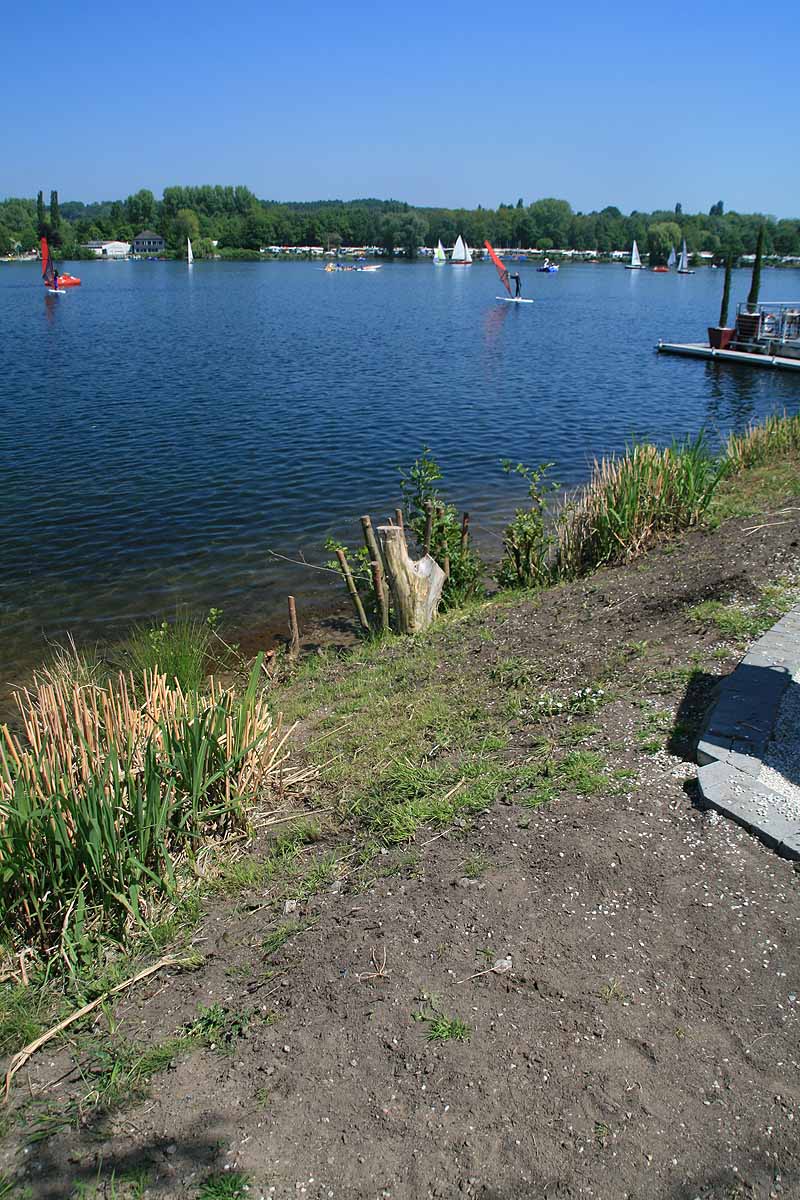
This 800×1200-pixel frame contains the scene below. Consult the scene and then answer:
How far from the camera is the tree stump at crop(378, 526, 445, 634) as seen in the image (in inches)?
319

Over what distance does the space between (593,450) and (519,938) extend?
1732 cm

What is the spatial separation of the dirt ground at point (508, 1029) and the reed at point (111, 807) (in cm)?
50

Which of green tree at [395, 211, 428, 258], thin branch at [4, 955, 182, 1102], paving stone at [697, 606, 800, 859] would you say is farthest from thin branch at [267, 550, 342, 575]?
green tree at [395, 211, 428, 258]

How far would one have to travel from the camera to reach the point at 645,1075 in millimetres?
2859

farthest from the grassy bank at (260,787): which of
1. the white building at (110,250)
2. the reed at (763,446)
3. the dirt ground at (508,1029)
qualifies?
the white building at (110,250)

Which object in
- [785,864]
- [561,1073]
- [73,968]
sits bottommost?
[73,968]

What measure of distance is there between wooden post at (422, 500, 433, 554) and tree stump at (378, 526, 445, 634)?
494mm

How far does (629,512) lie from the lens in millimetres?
9133

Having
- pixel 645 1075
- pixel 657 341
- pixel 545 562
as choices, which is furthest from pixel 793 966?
pixel 657 341

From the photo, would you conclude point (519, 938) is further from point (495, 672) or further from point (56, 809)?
point (495, 672)

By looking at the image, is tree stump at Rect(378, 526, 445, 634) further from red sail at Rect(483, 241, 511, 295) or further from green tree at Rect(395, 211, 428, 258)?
green tree at Rect(395, 211, 428, 258)

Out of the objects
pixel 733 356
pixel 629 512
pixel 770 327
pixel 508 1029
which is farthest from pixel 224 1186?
pixel 770 327

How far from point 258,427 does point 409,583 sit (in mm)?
13780

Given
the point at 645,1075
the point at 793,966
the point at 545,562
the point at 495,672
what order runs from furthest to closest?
the point at 545,562 → the point at 495,672 → the point at 793,966 → the point at 645,1075
